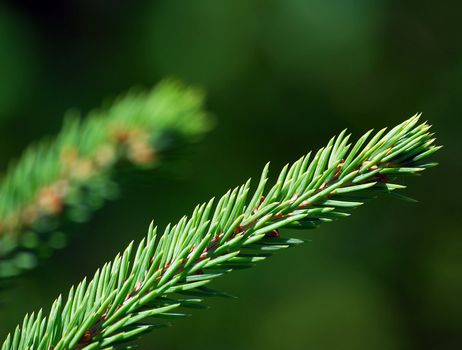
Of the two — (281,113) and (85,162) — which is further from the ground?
(281,113)

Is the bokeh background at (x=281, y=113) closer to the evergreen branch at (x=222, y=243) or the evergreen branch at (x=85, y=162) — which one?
the evergreen branch at (x=85, y=162)

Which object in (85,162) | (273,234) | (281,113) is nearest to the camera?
(273,234)

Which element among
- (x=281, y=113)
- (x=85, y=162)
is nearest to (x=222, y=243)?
(x=85, y=162)

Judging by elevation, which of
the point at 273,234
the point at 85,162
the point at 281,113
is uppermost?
the point at 281,113

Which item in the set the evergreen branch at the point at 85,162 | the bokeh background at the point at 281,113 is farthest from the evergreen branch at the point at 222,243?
the bokeh background at the point at 281,113

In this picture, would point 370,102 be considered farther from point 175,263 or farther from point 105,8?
point 175,263

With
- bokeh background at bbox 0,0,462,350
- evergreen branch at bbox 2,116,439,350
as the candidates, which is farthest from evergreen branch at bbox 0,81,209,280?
bokeh background at bbox 0,0,462,350

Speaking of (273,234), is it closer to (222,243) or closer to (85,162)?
(222,243)
